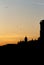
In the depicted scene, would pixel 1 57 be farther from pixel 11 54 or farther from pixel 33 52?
pixel 33 52

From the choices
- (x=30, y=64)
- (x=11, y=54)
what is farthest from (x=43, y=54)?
(x=11, y=54)

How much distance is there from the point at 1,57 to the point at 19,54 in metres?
0.88

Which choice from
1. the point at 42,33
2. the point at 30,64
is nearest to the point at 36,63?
the point at 30,64

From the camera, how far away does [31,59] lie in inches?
340

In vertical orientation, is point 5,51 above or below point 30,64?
above

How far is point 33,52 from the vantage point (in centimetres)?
880

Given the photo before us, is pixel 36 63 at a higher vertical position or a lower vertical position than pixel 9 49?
lower

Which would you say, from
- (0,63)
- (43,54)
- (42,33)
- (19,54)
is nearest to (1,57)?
(0,63)

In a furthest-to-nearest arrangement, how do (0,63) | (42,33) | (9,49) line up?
(42,33) < (9,49) < (0,63)

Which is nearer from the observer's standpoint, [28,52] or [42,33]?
[28,52]

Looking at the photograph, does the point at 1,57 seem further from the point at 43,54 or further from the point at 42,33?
the point at 42,33

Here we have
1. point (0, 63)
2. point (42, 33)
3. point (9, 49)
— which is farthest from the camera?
point (42, 33)

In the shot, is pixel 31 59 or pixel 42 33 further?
pixel 42 33

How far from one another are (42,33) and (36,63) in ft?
49.6
